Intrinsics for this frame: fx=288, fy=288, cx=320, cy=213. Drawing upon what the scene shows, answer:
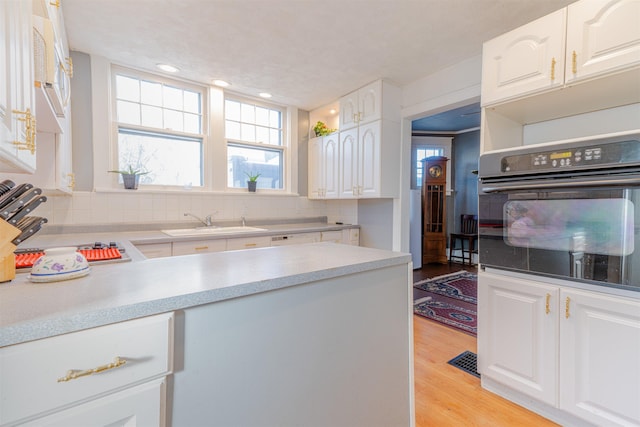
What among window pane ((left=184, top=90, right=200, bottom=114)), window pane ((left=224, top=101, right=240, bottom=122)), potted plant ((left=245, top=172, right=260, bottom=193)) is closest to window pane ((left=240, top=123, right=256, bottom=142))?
window pane ((left=224, top=101, right=240, bottom=122))

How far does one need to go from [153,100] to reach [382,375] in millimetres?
3328

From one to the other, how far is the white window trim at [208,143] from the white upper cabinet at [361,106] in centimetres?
83

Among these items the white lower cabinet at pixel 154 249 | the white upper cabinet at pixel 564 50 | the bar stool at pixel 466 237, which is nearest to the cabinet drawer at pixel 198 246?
the white lower cabinet at pixel 154 249

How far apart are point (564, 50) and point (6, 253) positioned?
2.47 meters

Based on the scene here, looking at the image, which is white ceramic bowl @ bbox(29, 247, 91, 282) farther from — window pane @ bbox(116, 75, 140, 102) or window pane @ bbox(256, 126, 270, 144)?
window pane @ bbox(256, 126, 270, 144)

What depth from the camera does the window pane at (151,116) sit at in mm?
3009

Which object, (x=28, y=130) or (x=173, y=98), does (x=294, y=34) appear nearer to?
Answer: (x=173, y=98)

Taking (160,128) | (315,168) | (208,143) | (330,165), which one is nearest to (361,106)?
(330,165)

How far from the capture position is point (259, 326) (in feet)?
2.85

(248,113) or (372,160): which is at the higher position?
(248,113)

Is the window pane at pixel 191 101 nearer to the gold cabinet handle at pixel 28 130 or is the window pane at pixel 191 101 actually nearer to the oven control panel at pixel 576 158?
the gold cabinet handle at pixel 28 130

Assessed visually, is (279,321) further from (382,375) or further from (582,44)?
(582,44)

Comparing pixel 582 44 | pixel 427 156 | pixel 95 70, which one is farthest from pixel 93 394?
pixel 427 156

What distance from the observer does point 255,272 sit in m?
0.96
